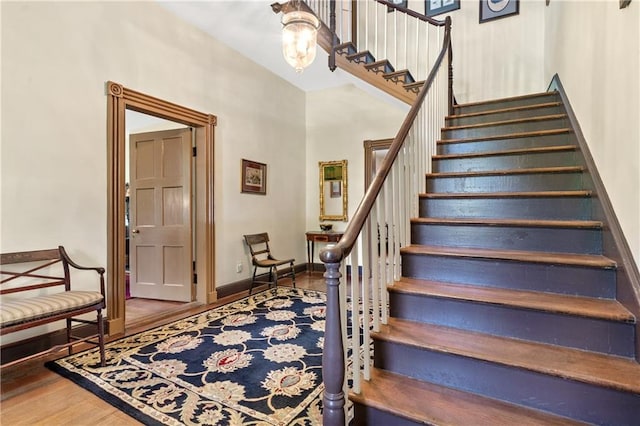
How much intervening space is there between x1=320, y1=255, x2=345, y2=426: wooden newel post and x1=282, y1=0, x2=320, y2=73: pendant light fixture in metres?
2.24

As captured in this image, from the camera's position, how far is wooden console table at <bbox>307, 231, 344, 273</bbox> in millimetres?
5244

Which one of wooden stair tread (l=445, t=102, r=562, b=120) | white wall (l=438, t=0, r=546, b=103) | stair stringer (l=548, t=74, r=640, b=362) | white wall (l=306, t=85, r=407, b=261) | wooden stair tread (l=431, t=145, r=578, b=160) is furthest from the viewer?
white wall (l=306, t=85, r=407, b=261)

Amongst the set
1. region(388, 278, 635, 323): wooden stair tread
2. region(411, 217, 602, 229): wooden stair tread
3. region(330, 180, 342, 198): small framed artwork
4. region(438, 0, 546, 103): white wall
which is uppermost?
region(438, 0, 546, 103): white wall

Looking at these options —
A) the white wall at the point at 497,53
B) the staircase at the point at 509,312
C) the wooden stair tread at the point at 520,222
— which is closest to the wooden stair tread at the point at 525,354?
the staircase at the point at 509,312

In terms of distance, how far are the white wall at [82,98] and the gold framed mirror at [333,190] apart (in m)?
1.81

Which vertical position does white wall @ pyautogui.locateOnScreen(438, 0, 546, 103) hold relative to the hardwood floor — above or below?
above

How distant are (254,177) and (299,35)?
7.20 ft

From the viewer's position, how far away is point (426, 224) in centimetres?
230

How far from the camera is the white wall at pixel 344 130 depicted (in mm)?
5219

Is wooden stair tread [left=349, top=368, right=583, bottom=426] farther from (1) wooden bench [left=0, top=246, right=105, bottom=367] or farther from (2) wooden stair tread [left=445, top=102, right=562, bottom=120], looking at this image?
(2) wooden stair tread [left=445, top=102, right=562, bottom=120]

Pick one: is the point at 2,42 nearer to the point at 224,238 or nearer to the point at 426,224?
the point at 224,238

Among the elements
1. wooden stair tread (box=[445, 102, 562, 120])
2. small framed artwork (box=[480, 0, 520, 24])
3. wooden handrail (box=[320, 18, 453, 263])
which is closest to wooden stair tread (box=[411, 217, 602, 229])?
wooden handrail (box=[320, 18, 453, 263])

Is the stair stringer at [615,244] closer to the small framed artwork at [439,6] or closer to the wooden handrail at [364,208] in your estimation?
the wooden handrail at [364,208]

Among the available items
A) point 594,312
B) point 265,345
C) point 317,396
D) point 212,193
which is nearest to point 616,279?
point 594,312
